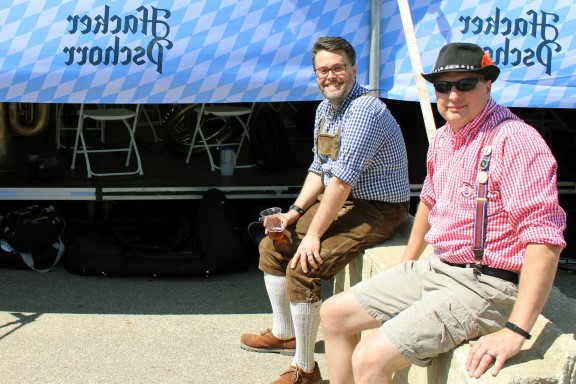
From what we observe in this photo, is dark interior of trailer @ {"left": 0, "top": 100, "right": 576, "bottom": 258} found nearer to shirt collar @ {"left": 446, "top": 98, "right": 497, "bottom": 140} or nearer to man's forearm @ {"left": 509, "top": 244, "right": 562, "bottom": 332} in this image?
shirt collar @ {"left": 446, "top": 98, "right": 497, "bottom": 140}

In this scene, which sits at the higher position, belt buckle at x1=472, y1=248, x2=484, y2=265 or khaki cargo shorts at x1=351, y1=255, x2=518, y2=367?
belt buckle at x1=472, y1=248, x2=484, y2=265

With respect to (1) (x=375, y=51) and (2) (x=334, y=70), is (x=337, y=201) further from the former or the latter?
(1) (x=375, y=51)

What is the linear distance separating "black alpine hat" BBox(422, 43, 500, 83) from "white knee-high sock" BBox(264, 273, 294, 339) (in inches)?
63.3

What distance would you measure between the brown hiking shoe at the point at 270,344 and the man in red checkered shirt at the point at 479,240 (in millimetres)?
1438

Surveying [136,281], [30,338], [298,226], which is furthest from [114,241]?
[298,226]

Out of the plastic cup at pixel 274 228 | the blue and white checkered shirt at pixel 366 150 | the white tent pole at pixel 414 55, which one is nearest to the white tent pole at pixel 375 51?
the white tent pole at pixel 414 55

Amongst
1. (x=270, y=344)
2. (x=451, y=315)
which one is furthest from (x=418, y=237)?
(x=270, y=344)

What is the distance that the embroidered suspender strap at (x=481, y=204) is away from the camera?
2547 millimetres

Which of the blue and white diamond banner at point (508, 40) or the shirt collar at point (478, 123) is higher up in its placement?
the blue and white diamond banner at point (508, 40)

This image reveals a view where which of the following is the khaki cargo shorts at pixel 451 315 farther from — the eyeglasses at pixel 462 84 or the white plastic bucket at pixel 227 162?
the white plastic bucket at pixel 227 162

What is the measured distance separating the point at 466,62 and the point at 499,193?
459 millimetres

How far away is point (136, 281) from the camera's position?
17.1ft

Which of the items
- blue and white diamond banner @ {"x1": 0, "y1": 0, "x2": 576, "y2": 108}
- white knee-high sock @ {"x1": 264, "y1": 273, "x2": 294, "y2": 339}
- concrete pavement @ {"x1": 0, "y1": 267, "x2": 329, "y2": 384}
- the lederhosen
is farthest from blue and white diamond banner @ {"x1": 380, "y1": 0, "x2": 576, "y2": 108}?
concrete pavement @ {"x1": 0, "y1": 267, "x2": 329, "y2": 384}

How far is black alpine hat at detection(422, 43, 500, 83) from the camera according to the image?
260cm
